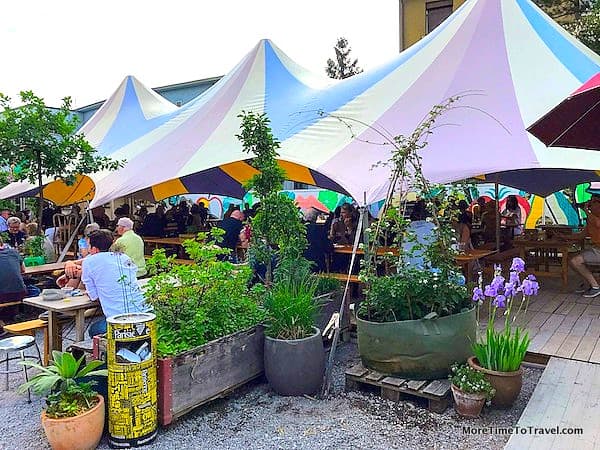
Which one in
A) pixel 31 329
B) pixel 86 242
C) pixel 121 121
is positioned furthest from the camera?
pixel 121 121

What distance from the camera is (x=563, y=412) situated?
3.30m

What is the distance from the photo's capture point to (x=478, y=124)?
5434 mm

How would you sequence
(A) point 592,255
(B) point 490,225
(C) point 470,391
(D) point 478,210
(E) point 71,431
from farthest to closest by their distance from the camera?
(D) point 478,210 < (B) point 490,225 < (A) point 592,255 < (C) point 470,391 < (E) point 71,431

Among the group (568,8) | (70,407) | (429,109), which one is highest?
(568,8)

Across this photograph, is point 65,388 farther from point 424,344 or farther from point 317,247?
point 317,247

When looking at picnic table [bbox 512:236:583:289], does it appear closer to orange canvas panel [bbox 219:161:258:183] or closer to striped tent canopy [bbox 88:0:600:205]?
striped tent canopy [bbox 88:0:600:205]

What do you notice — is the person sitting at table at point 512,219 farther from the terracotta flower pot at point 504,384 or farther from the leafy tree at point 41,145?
the leafy tree at point 41,145

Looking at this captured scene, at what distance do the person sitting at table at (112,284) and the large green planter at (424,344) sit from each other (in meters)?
1.95

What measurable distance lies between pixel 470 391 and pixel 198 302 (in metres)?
2.02

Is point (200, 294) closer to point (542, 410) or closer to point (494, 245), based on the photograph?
point (542, 410)

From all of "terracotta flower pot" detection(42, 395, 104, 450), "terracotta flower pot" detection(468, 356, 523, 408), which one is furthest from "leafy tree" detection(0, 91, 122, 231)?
"terracotta flower pot" detection(468, 356, 523, 408)

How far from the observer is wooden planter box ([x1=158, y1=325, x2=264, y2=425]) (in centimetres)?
340

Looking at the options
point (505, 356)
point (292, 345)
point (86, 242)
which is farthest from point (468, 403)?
point (86, 242)

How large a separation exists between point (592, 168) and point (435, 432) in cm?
290
